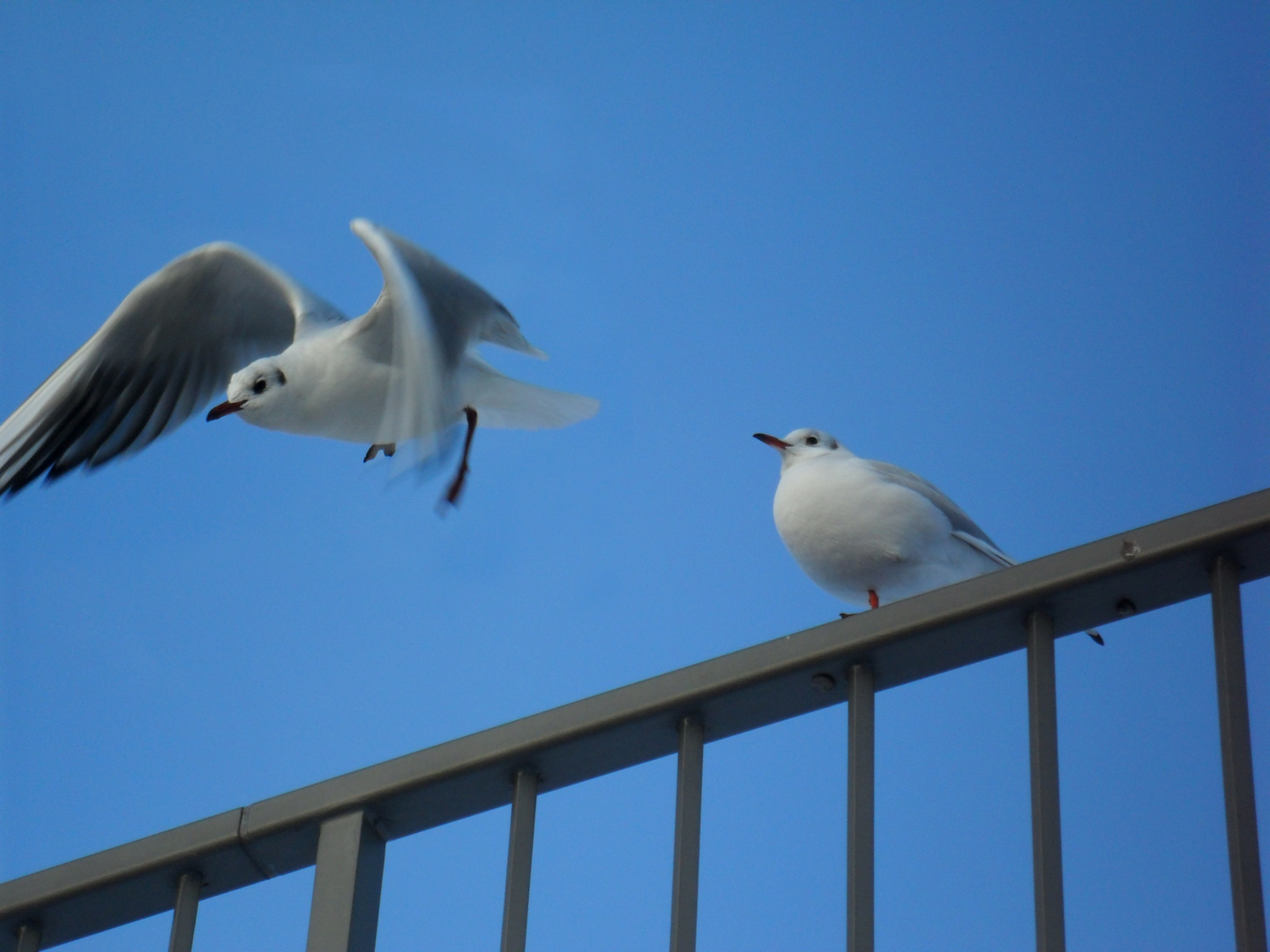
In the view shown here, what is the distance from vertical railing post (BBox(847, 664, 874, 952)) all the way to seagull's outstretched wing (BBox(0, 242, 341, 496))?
2386 mm

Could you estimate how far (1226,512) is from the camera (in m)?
0.97

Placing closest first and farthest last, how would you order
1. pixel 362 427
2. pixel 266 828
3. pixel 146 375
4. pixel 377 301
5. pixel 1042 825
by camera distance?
pixel 1042 825 < pixel 266 828 < pixel 377 301 < pixel 362 427 < pixel 146 375

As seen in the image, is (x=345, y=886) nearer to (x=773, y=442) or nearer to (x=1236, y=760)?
(x=1236, y=760)

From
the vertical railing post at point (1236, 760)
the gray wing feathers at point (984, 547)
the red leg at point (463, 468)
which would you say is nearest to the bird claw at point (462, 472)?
the red leg at point (463, 468)

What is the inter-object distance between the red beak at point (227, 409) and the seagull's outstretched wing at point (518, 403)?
479 millimetres

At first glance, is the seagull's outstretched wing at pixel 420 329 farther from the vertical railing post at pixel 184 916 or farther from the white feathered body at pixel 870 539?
the vertical railing post at pixel 184 916

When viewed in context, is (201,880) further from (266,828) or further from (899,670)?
(899,670)

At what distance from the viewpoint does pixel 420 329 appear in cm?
288

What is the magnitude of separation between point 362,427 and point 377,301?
349 mm

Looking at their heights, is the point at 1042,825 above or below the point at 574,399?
below

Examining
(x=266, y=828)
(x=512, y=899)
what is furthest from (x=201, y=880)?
(x=512, y=899)

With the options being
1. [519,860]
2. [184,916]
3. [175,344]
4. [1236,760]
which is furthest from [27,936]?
[175,344]

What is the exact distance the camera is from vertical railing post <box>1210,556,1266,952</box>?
0.89 m

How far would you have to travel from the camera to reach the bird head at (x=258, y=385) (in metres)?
3.26
